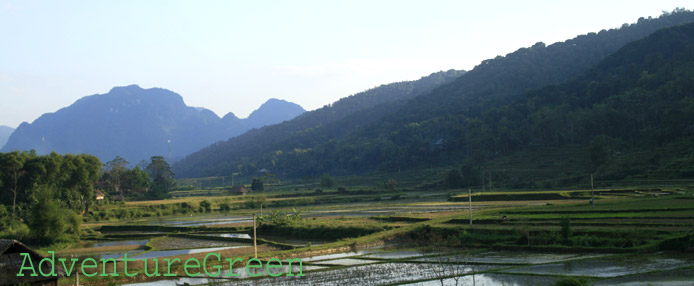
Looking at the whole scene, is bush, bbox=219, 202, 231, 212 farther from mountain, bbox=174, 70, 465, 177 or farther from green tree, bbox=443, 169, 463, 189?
mountain, bbox=174, 70, 465, 177

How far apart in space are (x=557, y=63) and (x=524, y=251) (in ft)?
384

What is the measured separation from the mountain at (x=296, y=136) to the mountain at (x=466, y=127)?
2.05 feet

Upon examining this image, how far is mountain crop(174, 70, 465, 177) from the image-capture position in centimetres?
14275

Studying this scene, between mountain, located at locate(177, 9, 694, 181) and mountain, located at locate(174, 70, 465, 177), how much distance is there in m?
0.62

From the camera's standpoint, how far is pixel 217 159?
535 feet

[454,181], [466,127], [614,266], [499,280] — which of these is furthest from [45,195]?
[466,127]

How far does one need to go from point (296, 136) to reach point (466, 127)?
217 feet

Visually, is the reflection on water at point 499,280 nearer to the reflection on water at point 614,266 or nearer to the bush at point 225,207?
the reflection on water at point 614,266

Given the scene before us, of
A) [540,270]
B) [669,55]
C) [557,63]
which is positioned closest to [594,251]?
[540,270]

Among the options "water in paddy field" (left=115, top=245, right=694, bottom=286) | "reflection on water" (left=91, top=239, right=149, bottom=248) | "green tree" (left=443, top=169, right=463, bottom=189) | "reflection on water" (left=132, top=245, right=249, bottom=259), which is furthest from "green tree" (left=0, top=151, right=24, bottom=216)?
"green tree" (left=443, top=169, right=463, bottom=189)

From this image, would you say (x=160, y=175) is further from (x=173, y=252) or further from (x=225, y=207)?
(x=173, y=252)

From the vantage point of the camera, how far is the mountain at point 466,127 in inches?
3071

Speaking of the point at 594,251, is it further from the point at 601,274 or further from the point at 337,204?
the point at 337,204

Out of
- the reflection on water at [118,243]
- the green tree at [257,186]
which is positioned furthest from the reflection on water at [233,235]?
the green tree at [257,186]
